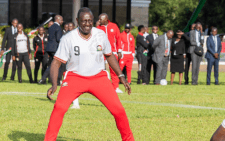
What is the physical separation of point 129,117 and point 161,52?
24.8 feet

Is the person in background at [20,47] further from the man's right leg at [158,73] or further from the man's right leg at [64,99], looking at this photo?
the man's right leg at [64,99]

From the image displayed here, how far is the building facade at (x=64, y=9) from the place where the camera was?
96.1 feet

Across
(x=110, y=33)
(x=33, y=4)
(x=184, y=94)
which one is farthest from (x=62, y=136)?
(x=33, y=4)

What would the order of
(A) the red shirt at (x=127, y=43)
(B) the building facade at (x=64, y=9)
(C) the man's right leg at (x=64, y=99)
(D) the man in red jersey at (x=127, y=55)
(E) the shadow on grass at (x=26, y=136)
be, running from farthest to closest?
(B) the building facade at (x=64, y=9)
(A) the red shirt at (x=127, y=43)
(D) the man in red jersey at (x=127, y=55)
(E) the shadow on grass at (x=26, y=136)
(C) the man's right leg at (x=64, y=99)

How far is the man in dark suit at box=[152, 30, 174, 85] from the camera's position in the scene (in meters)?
15.0

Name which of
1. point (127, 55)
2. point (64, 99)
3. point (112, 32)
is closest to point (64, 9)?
point (127, 55)

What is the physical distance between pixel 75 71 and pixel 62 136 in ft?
5.53

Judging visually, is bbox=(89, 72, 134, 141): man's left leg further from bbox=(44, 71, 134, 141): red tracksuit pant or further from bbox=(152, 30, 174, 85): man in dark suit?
bbox=(152, 30, 174, 85): man in dark suit

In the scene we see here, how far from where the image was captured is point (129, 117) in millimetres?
7801

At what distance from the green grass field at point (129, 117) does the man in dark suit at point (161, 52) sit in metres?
3.38

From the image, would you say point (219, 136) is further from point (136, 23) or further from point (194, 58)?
point (136, 23)

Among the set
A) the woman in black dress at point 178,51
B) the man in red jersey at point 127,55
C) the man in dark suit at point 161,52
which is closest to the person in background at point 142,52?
the man in dark suit at point 161,52

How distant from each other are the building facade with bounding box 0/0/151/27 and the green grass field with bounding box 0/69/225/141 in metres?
18.2

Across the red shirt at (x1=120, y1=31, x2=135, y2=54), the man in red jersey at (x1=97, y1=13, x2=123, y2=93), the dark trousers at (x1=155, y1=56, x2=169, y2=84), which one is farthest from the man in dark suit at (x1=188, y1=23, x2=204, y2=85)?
the man in red jersey at (x1=97, y1=13, x2=123, y2=93)
